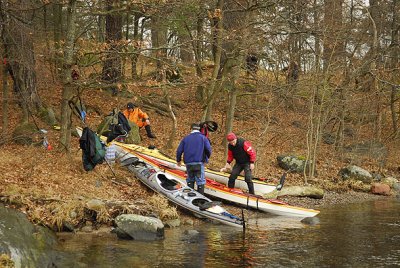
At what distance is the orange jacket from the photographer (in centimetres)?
1885

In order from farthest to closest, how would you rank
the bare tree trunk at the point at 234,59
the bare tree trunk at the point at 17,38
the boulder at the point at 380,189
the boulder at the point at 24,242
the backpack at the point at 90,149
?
the boulder at the point at 380,189, the bare tree trunk at the point at 234,59, the bare tree trunk at the point at 17,38, the backpack at the point at 90,149, the boulder at the point at 24,242

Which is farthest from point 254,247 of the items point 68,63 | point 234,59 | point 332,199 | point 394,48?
point 394,48

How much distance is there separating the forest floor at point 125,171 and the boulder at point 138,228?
2.41ft

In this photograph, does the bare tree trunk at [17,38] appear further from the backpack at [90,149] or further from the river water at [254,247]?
the river water at [254,247]

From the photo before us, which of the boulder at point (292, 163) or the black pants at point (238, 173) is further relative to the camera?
the boulder at point (292, 163)

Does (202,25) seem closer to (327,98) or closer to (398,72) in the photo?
(327,98)

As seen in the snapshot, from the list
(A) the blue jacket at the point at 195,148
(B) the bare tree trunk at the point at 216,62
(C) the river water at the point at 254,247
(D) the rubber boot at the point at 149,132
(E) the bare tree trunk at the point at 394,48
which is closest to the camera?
(C) the river water at the point at 254,247

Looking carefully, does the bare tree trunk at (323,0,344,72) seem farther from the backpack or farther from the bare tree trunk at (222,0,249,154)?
the backpack

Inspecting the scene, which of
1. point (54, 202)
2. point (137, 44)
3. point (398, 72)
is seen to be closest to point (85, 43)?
point (137, 44)

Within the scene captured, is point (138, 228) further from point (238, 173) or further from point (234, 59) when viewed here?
point (234, 59)

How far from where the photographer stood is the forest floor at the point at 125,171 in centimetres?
1098

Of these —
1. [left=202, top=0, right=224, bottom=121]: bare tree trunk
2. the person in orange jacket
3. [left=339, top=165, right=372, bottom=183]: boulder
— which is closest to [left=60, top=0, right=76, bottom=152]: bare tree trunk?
[left=202, top=0, right=224, bottom=121]: bare tree trunk

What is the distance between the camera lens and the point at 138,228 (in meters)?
10.1

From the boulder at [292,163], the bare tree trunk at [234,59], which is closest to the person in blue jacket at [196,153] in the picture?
the bare tree trunk at [234,59]
